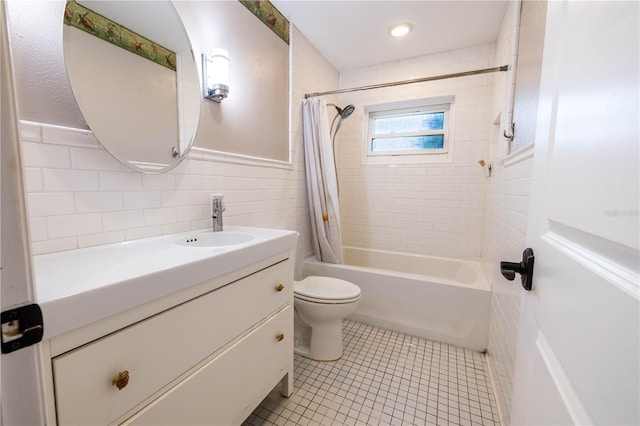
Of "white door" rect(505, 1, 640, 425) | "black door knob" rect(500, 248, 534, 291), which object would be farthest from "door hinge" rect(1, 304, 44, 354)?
"black door knob" rect(500, 248, 534, 291)

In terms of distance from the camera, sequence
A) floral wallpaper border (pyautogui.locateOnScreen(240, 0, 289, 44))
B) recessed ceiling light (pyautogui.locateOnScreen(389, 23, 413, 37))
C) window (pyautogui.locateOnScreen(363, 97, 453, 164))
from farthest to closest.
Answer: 1. window (pyautogui.locateOnScreen(363, 97, 453, 164))
2. recessed ceiling light (pyautogui.locateOnScreen(389, 23, 413, 37))
3. floral wallpaper border (pyautogui.locateOnScreen(240, 0, 289, 44))

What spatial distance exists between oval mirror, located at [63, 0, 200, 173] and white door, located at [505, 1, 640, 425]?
134cm

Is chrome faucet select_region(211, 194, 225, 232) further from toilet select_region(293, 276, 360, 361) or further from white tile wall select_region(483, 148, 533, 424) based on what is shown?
white tile wall select_region(483, 148, 533, 424)

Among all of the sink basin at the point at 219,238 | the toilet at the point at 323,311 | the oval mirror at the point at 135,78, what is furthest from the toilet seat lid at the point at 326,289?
the oval mirror at the point at 135,78

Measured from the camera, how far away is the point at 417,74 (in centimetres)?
250

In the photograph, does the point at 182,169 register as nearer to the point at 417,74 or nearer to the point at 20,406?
the point at 20,406

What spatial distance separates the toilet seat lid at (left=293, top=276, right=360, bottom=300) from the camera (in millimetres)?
1620

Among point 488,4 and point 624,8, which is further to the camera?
point 488,4

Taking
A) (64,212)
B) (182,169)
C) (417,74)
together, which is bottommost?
(64,212)

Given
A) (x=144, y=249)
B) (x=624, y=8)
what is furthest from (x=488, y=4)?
(x=144, y=249)

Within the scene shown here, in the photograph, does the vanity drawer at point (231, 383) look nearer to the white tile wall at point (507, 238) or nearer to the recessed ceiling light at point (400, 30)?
the white tile wall at point (507, 238)

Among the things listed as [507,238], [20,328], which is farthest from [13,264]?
[507,238]

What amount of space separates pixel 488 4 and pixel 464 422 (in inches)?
97.8

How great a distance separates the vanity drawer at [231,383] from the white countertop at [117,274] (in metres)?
0.33
